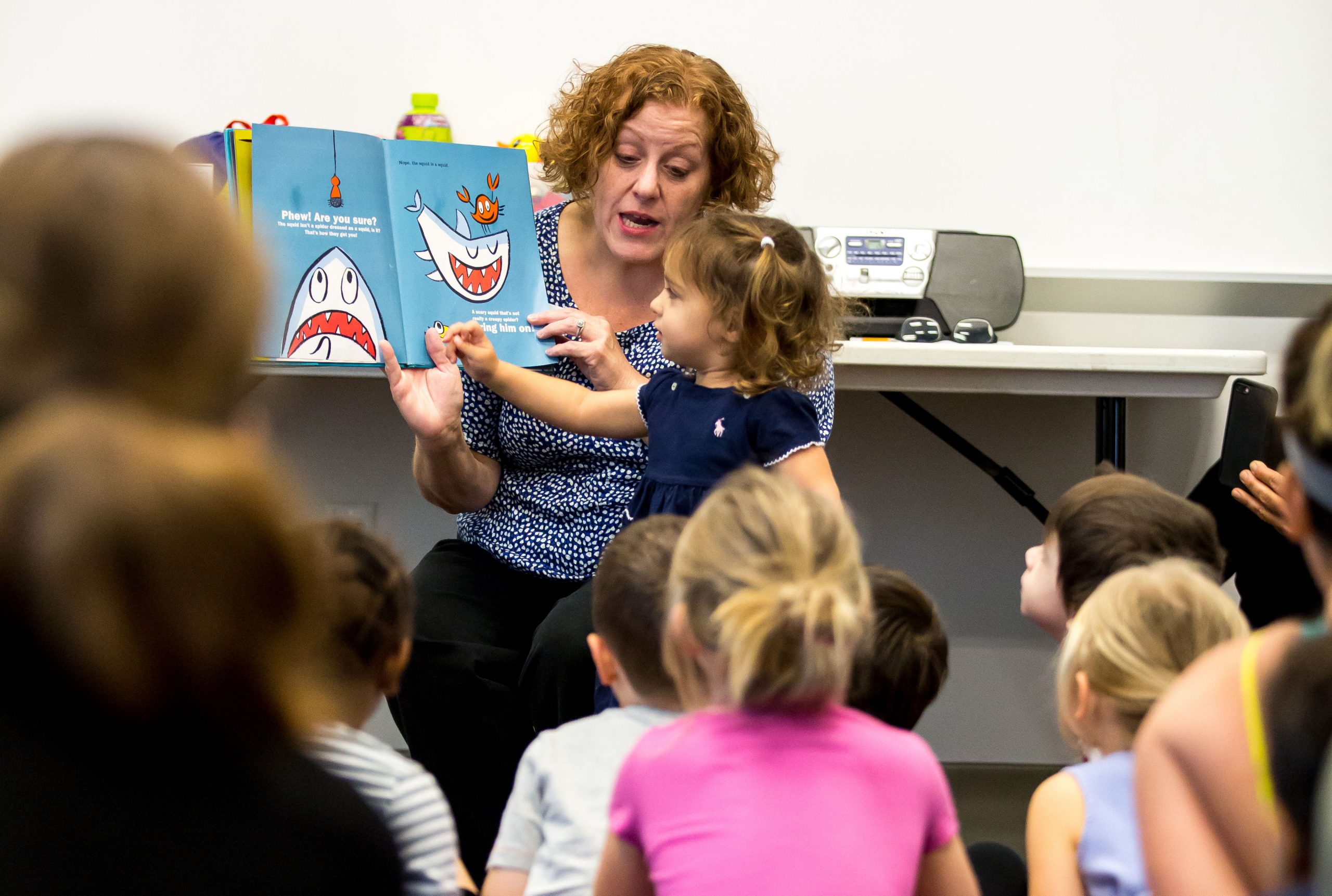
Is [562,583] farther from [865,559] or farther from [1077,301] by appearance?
[1077,301]

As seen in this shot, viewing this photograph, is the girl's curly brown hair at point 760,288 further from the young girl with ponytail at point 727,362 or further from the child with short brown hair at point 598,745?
the child with short brown hair at point 598,745

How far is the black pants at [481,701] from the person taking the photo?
1.38 meters

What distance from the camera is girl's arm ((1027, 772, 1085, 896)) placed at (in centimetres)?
96

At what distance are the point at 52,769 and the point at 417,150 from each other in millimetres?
1177

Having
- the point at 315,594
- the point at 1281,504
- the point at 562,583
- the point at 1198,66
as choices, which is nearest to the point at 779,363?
the point at 562,583

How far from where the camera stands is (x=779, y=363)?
142cm

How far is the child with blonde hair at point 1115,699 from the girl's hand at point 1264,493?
2.23ft

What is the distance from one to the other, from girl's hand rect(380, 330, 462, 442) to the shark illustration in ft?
0.09

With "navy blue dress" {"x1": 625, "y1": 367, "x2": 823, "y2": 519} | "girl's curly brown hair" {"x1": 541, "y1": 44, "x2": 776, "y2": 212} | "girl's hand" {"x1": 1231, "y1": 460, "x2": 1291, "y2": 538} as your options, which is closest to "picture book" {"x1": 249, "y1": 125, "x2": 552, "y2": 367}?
"girl's curly brown hair" {"x1": 541, "y1": 44, "x2": 776, "y2": 212}

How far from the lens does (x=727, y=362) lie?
1448 mm

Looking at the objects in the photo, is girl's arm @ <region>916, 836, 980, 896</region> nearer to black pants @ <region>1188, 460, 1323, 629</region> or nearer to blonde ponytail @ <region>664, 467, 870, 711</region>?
blonde ponytail @ <region>664, 467, 870, 711</region>

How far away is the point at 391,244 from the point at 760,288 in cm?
49

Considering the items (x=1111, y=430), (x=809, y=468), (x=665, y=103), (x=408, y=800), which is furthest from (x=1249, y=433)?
(x=408, y=800)

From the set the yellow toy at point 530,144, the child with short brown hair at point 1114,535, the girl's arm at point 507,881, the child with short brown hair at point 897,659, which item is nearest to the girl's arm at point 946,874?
the child with short brown hair at point 897,659
